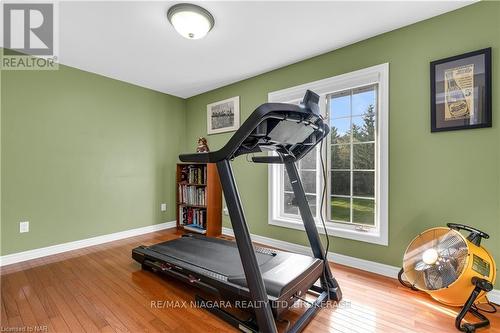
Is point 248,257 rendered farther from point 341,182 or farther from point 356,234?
point 341,182

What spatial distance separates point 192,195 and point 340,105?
249 cm

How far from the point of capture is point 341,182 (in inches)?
99.7

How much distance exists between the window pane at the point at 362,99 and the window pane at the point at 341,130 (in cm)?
13

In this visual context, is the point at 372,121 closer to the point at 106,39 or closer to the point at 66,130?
the point at 106,39

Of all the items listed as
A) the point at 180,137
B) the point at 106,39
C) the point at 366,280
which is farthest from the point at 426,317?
the point at 180,137

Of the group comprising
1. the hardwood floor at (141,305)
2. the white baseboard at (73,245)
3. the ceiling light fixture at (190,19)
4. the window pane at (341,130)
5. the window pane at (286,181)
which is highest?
the ceiling light fixture at (190,19)

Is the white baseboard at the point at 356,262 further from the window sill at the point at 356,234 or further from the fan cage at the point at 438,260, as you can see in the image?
the fan cage at the point at 438,260

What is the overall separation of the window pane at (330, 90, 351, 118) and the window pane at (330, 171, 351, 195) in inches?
25.6

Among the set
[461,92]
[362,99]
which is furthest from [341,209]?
[461,92]

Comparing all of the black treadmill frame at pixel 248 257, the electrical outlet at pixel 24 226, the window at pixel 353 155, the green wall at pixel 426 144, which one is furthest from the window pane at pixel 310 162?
the electrical outlet at pixel 24 226

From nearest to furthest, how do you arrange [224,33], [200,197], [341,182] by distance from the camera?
[224,33]
[341,182]
[200,197]

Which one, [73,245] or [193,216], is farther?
[193,216]

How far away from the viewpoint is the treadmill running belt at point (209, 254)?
190 centimetres

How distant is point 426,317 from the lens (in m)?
1.59
